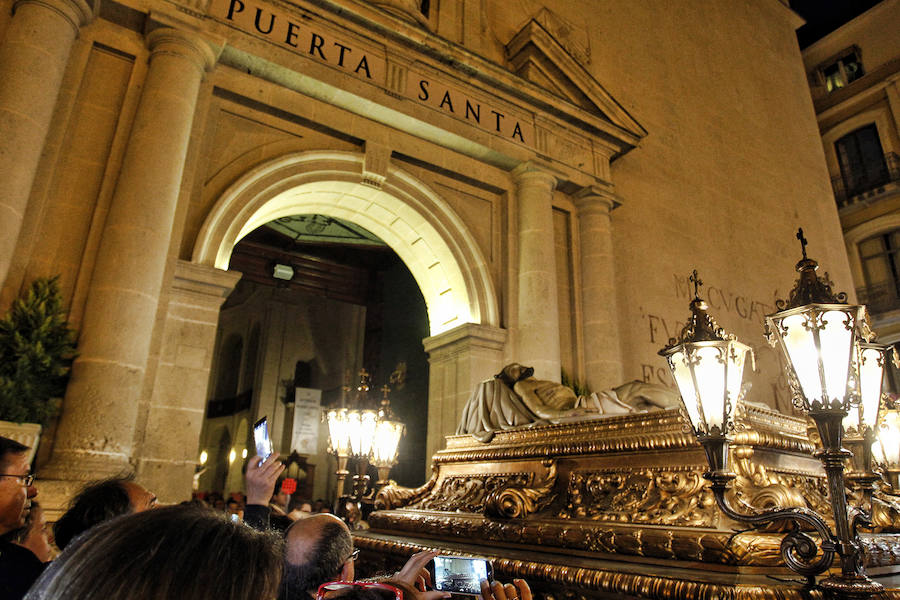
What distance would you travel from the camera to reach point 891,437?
390 centimetres

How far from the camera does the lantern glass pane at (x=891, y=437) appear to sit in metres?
3.86

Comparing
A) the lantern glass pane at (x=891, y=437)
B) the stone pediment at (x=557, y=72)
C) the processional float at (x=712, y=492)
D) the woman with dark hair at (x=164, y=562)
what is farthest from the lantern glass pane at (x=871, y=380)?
the stone pediment at (x=557, y=72)

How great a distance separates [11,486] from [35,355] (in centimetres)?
340

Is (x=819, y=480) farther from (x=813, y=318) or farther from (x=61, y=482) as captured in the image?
(x=61, y=482)

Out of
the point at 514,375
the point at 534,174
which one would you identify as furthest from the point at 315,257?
the point at 514,375

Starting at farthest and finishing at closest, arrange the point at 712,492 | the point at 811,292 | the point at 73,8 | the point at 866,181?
the point at 866,181, the point at 73,8, the point at 712,492, the point at 811,292

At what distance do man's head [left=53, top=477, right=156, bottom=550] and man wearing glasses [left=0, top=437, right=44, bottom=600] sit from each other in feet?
0.32

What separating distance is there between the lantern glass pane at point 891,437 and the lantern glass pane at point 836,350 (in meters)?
2.25

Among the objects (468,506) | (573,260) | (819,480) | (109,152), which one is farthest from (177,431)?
(573,260)

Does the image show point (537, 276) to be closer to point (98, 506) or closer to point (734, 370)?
point (734, 370)

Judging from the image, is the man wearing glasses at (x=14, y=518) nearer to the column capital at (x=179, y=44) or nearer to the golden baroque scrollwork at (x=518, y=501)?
the golden baroque scrollwork at (x=518, y=501)

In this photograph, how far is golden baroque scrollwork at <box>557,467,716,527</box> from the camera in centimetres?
257

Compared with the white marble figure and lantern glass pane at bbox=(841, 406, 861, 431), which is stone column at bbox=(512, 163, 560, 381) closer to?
the white marble figure

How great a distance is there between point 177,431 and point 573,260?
20.0 feet
